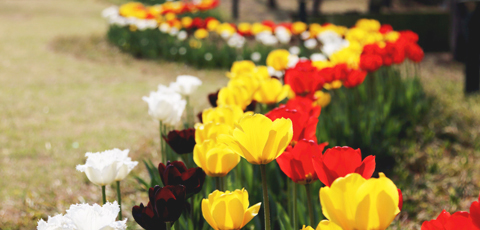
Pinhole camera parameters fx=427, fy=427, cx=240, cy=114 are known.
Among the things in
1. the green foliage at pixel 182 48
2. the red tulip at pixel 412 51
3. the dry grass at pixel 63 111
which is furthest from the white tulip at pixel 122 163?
the green foliage at pixel 182 48

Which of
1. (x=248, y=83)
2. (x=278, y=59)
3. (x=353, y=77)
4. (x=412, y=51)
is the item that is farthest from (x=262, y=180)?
(x=412, y=51)

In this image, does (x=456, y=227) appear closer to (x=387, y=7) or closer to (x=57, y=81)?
(x=57, y=81)

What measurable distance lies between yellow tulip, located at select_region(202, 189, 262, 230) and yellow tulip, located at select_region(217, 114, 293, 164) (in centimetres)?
12

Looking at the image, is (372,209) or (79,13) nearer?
(372,209)

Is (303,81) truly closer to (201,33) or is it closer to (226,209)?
(226,209)

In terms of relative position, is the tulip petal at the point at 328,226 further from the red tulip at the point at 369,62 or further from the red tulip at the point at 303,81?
the red tulip at the point at 369,62

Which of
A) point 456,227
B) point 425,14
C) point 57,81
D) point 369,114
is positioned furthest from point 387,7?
point 456,227

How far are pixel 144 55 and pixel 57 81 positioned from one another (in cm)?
224

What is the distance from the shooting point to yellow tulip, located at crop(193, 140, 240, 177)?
1.36 metres

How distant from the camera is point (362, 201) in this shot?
2.89ft

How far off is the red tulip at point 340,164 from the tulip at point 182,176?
456 mm

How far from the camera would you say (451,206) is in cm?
280

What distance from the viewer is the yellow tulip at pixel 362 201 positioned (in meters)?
0.88

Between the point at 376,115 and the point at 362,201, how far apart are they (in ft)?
8.74
